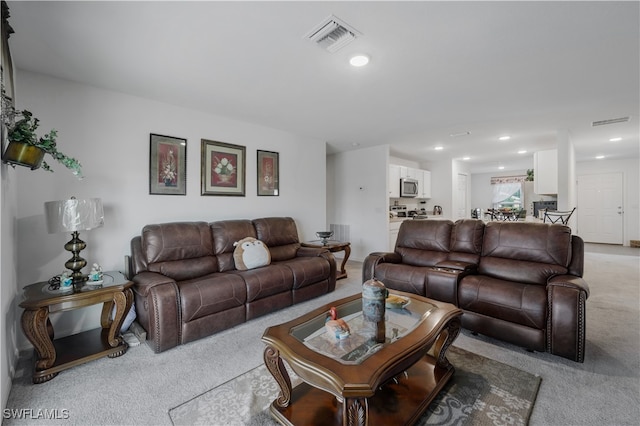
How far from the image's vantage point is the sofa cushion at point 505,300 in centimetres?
221

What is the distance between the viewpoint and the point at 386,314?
2004 millimetres

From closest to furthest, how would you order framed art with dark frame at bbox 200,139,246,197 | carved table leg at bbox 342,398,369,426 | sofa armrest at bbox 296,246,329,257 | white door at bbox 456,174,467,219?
carved table leg at bbox 342,398,369,426
framed art with dark frame at bbox 200,139,246,197
sofa armrest at bbox 296,246,329,257
white door at bbox 456,174,467,219

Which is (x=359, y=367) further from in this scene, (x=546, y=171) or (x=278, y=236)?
(x=546, y=171)

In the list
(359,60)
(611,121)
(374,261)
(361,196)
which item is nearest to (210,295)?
(374,261)

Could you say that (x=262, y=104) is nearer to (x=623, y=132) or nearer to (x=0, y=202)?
(x=0, y=202)

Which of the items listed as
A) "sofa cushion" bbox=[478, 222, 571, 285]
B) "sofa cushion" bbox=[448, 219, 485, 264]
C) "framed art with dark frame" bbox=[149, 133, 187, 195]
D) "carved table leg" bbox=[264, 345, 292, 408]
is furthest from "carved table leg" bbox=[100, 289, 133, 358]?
"sofa cushion" bbox=[478, 222, 571, 285]

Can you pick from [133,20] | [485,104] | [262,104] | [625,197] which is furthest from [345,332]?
[625,197]

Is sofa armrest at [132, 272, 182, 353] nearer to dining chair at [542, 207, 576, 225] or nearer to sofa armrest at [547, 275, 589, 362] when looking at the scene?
sofa armrest at [547, 275, 589, 362]

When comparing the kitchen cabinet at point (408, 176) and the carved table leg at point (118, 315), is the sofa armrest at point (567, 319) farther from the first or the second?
the kitchen cabinet at point (408, 176)

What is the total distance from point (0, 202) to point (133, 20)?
53.5 inches

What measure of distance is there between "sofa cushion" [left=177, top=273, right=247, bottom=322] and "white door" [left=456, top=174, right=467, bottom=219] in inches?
260

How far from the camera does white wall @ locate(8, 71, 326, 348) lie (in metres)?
2.50

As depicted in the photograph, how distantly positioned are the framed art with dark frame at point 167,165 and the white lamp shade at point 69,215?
0.99 m

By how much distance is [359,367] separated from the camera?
1271 millimetres
